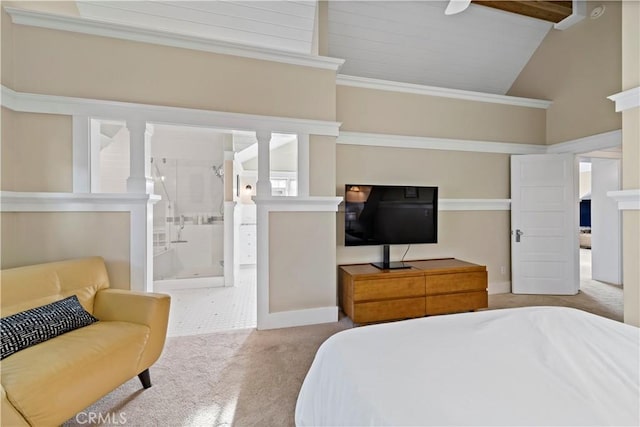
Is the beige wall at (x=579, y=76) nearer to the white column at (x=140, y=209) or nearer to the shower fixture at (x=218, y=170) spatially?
the shower fixture at (x=218, y=170)

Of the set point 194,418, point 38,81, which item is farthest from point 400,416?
point 38,81

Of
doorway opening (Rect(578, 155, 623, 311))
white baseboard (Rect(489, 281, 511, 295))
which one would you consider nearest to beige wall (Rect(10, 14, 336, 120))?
white baseboard (Rect(489, 281, 511, 295))

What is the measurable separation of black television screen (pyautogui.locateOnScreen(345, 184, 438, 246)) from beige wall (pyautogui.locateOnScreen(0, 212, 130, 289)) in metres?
2.14

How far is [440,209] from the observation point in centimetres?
393

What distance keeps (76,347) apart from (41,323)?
32 centimetres

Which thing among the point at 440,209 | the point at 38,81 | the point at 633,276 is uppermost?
the point at 38,81

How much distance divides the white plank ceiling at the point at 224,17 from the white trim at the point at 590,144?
144 inches

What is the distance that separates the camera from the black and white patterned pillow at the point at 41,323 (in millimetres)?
1592

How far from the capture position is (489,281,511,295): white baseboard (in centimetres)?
413

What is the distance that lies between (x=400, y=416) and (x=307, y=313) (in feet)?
7.91

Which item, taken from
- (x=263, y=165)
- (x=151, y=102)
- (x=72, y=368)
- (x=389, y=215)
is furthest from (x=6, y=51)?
(x=389, y=215)

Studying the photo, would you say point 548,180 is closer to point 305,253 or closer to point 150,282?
point 305,253

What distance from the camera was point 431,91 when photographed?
383cm
